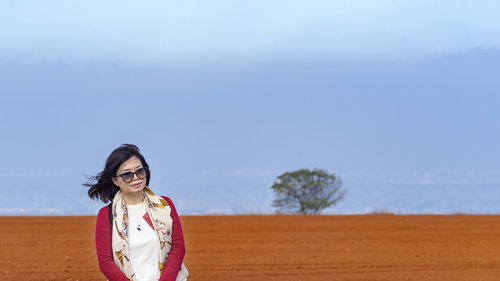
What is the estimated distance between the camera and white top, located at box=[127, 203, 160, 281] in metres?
4.60

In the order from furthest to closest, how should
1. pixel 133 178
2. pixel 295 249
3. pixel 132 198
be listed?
pixel 295 249
pixel 132 198
pixel 133 178

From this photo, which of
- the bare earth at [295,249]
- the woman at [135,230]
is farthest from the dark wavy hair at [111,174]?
the bare earth at [295,249]

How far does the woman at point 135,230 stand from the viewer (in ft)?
15.1

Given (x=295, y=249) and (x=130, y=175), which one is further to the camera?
(x=295, y=249)

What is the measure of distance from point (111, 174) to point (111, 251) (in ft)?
1.44

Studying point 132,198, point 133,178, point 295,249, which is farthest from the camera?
point 295,249

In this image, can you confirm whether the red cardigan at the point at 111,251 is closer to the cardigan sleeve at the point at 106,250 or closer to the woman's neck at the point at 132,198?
the cardigan sleeve at the point at 106,250

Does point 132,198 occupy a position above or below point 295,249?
below

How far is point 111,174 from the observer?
469 cm

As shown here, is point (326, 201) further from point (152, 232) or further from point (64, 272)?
point (152, 232)

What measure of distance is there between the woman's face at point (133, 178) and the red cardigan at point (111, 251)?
0.18 meters

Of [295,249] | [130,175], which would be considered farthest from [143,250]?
[295,249]

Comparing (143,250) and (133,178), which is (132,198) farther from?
(143,250)

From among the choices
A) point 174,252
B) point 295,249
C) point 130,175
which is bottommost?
point 174,252
